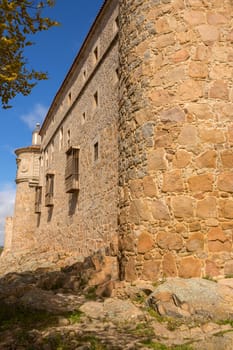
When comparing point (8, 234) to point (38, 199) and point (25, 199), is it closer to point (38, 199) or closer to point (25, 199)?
point (25, 199)

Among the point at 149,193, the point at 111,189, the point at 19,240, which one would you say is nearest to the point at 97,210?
the point at 111,189

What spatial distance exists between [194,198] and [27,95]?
3.32 meters

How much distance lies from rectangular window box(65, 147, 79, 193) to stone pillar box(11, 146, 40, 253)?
10.6m

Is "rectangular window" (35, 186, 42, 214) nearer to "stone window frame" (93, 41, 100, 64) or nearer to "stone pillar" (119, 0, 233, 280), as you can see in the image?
"stone window frame" (93, 41, 100, 64)

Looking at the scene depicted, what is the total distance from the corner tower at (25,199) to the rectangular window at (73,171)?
1070cm

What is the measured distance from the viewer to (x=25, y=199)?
24.7m

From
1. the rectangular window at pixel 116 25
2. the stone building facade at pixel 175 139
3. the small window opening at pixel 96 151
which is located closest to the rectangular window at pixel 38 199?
the small window opening at pixel 96 151

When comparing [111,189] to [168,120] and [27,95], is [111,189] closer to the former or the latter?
[168,120]

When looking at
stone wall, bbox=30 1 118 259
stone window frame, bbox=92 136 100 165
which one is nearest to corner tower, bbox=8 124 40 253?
stone wall, bbox=30 1 118 259

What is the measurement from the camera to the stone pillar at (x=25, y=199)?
23.9 m

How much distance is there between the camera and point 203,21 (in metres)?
6.75

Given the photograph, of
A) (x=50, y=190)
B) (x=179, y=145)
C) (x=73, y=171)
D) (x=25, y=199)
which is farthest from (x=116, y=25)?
(x=25, y=199)

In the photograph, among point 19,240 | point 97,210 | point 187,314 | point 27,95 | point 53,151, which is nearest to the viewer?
point 187,314

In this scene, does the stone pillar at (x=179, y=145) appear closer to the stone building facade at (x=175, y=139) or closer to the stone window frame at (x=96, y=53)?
the stone building facade at (x=175, y=139)
